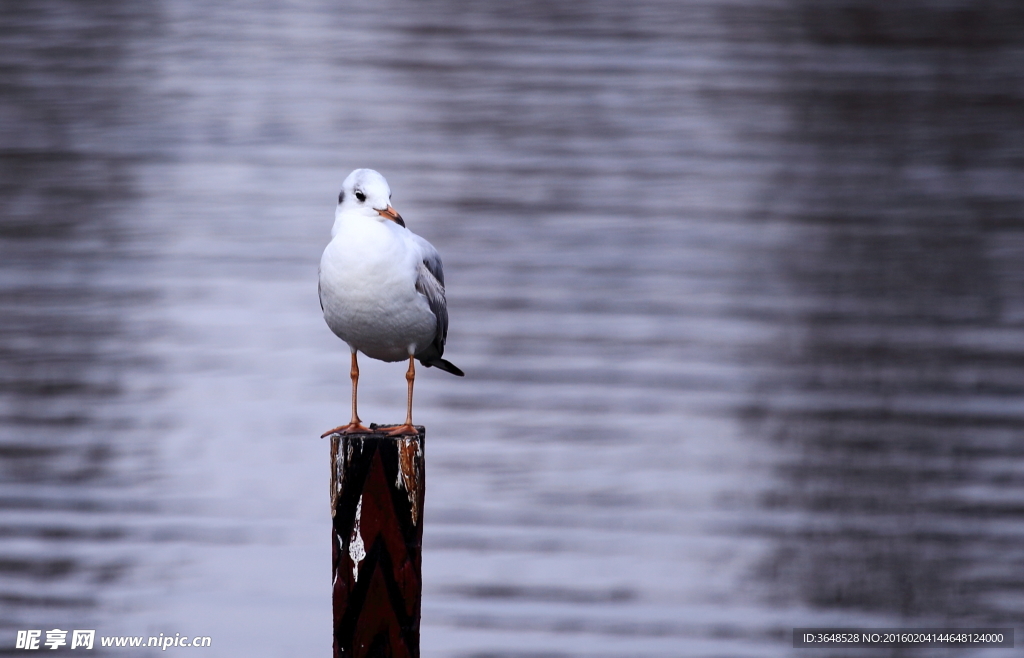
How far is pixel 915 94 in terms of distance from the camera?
387cm

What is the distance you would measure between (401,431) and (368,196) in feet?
1.55

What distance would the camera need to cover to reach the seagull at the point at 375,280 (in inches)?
76.9

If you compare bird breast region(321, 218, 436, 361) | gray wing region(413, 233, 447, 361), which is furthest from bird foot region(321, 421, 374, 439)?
gray wing region(413, 233, 447, 361)

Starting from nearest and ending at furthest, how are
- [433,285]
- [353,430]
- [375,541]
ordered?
[375,541] < [353,430] < [433,285]

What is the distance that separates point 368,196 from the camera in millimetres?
2016

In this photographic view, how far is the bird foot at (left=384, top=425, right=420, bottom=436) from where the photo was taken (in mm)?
1835

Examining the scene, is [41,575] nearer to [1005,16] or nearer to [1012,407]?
[1012,407]

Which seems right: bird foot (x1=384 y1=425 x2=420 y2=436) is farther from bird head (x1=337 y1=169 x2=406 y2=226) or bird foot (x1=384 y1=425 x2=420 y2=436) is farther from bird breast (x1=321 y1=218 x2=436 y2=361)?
bird head (x1=337 y1=169 x2=406 y2=226)

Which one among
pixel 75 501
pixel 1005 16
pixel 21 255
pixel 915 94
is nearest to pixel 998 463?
pixel 915 94

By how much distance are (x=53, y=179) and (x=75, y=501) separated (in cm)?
124

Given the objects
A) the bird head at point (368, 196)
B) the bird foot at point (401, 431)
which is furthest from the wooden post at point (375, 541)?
the bird head at point (368, 196)

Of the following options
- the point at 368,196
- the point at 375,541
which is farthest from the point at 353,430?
the point at 368,196

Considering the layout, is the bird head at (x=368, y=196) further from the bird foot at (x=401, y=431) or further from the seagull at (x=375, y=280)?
the bird foot at (x=401, y=431)

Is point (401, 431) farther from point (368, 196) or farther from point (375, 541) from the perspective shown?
point (368, 196)
